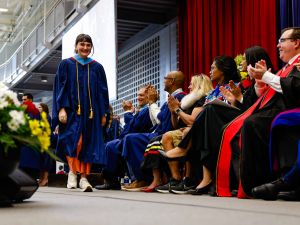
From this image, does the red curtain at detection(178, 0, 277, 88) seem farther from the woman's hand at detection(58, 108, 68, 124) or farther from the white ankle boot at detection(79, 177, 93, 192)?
the white ankle boot at detection(79, 177, 93, 192)

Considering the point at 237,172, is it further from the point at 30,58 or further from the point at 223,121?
the point at 30,58

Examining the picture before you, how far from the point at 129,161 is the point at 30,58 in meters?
8.79

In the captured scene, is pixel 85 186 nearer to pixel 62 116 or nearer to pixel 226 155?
pixel 62 116

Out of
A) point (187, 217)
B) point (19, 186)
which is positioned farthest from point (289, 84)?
point (19, 186)

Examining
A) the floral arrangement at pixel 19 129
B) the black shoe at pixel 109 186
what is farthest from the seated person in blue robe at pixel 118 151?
the floral arrangement at pixel 19 129

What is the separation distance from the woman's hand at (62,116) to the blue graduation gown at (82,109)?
0.03m

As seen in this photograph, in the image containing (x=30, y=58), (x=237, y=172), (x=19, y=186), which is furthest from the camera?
(x=30, y=58)

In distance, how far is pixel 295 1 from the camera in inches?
200

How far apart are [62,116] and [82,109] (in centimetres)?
19

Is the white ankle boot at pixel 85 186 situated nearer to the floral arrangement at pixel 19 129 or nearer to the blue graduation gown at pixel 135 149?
the blue graduation gown at pixel 135 149

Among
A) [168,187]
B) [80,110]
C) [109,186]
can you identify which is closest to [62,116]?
[80,110]

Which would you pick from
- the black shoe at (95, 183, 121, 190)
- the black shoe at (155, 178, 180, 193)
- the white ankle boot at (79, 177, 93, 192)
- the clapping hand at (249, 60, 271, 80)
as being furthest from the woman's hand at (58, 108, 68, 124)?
the clapping hand at (249, 60, 271, 80)

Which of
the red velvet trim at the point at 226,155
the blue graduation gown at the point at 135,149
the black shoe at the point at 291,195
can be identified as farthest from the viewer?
the blue graduation gown at the point at 135,149

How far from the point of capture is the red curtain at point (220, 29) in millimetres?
5766
